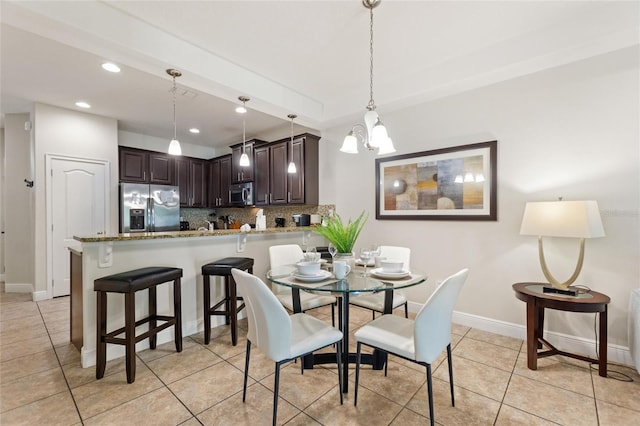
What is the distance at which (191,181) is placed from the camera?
5914mm

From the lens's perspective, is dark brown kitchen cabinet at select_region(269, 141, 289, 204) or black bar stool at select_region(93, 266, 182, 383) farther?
dark brown kitchen cabinet at select_region(269, 141, 289, 204)

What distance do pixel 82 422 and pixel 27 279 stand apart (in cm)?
440

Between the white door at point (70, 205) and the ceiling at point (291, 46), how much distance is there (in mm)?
1009

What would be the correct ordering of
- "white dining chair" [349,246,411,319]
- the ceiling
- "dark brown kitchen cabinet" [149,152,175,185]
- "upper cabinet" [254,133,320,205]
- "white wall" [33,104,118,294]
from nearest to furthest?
1. the ceiling
2. "white dining chair" [349,246,411,319]
3. "white wall" [33,104,118,294]
4. "upper cabinet" [254,133,320,205]
5. "dark brown kitchen cabinet" [149,152,175,185]

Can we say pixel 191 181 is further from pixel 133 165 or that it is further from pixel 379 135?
pixel 379 135

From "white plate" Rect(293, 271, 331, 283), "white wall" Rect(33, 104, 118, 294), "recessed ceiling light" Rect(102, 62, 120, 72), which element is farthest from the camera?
"white wall" Rect(33, 104, 118, 294)

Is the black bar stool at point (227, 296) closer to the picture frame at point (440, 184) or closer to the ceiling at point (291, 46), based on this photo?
the ceiling at point (291, 46)

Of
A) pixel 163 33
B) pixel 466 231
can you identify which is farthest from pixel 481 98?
pixel 163 33

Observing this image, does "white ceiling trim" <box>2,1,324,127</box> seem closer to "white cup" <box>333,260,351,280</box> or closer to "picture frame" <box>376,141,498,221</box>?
"picture frame" <box>376,141,498,221</box>

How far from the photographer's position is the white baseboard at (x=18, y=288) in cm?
449

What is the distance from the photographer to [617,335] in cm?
233

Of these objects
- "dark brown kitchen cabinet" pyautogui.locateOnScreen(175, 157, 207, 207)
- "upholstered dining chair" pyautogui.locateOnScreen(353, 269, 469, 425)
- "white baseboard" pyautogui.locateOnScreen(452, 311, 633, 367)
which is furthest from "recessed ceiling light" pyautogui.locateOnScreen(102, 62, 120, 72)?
"white baseboard" pyautogui.locateOnScreen(452, 311, 633, 367)

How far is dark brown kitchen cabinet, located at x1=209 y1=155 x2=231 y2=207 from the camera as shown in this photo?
5.77 metres

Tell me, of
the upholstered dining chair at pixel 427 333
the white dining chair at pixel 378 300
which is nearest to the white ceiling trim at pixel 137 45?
the white dining chair at pixel 378 300
